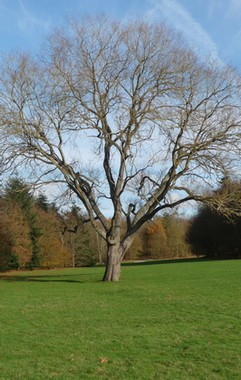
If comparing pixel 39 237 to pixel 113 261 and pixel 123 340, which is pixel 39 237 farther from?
pixel 123 340

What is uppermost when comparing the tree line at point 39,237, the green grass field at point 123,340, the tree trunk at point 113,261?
the tree line at point 39,237

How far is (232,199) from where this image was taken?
21.0 metres

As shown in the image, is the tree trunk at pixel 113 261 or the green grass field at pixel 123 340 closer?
the green grass field at pixel 123 340

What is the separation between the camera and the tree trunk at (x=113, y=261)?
2245 centimetres

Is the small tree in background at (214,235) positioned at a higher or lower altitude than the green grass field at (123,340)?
higher

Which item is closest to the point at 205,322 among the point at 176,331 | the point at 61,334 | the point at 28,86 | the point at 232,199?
the point at 176,331

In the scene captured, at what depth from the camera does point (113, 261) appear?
22641 millimetres

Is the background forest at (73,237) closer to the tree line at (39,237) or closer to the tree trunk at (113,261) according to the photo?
the tree line at (39,237)

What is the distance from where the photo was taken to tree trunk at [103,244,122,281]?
22453mm

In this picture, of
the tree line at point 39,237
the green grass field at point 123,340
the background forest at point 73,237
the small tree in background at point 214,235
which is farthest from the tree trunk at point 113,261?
the small tree in background at point 214,235

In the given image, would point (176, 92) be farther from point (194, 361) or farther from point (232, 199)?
point (194, 361)

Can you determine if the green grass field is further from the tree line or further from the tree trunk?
the tree line

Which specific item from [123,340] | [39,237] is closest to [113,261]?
[123,340]

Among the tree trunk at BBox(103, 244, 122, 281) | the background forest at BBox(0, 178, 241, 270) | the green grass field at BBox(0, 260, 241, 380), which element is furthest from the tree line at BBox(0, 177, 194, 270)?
the green grass field at BBox(0, 260, 241, 380)
